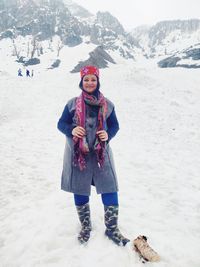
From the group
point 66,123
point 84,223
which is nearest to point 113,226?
point 84,223

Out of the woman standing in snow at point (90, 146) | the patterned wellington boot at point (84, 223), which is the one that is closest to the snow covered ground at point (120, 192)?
the patterned wellington boot at point (84, 223)

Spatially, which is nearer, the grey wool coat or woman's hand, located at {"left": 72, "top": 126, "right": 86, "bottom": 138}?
woman's hand, located at {"left": 72, "top": 126, "right": 86, "bottom": 138}

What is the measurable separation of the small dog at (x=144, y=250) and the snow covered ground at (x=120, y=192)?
0.38 feet

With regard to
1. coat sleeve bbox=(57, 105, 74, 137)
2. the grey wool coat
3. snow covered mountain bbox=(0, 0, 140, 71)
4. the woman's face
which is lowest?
the grey wool coat

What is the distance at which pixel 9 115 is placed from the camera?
661 inches

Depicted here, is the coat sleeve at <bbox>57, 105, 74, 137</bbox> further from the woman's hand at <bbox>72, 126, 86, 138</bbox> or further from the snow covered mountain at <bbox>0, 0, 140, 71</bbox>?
the snow covered mountain at <bbox>0, 0, 140, 71</bbox>

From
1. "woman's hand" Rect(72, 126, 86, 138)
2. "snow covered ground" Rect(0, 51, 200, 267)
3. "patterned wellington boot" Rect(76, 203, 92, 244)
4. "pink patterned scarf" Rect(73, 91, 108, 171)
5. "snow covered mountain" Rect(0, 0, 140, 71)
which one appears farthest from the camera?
"snow covered mountain" Rect(0, 0, 140, 71)

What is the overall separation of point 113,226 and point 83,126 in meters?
1.67

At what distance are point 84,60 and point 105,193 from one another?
2584 inches

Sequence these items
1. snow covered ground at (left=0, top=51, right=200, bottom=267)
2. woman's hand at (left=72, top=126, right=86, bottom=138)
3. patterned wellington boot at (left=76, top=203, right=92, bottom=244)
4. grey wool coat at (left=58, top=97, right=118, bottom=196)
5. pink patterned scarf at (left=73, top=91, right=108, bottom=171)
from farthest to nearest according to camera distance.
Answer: patterned wellington boot at (left=76, top=203, right=92, bottom=244), snow covered ground at (left=0, top=51, right=200, bottom=267), grey wool coat at (left=58, top=97, right=118, bottom=196), pink patterned scarf at (left=73, top=91, right=108, bottom=171), woman's hand at (left=72, top=126, right=86, bottom=138)

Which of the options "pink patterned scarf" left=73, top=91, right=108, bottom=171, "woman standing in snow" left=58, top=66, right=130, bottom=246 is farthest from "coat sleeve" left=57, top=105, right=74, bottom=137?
"pink patterned scarf" left=73, top=91, right=108, bottom=171

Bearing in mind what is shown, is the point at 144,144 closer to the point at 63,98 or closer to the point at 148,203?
the point at 148,203

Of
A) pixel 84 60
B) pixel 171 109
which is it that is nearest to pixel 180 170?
pixel 171 109

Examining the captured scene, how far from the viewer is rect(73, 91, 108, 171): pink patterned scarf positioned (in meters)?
4.45
